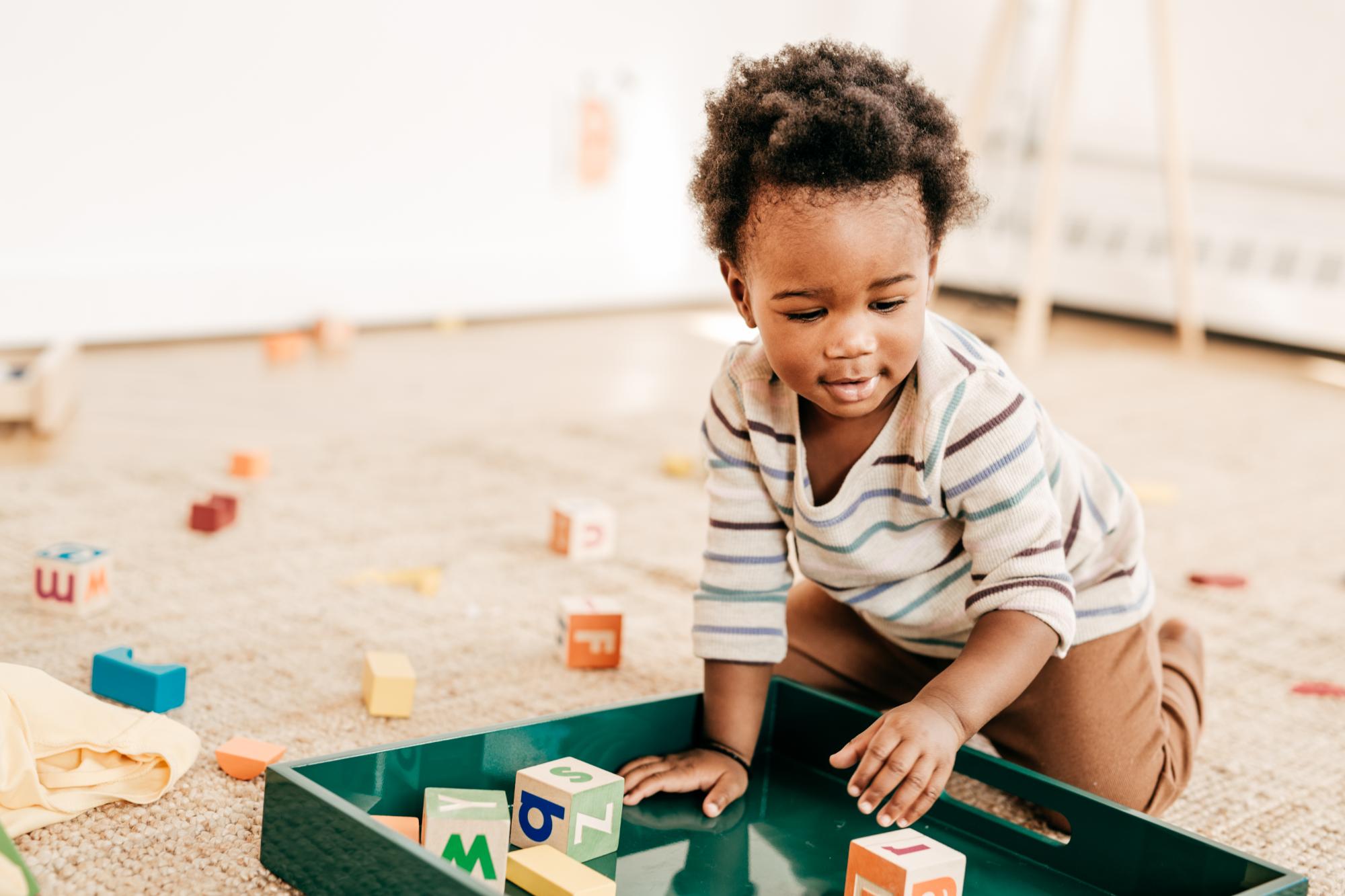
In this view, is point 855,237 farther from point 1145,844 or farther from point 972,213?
point 1145,844

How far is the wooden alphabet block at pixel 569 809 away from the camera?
0.78m

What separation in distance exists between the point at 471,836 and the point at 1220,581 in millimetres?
978

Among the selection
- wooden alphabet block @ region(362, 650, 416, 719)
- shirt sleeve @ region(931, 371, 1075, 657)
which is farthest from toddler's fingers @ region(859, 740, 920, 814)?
wooden alphabet block @ region(362, 650, 416, 719)

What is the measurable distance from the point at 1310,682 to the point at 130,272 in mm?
1948

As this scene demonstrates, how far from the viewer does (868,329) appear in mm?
803

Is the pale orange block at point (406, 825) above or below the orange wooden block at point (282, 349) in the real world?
below

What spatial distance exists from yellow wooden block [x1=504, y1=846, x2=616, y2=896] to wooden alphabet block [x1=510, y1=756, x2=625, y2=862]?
0.06 ft

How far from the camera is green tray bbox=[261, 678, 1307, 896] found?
722mm

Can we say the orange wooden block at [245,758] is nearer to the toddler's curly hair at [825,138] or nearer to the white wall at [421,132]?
the toddler's curly hair at [825,138]

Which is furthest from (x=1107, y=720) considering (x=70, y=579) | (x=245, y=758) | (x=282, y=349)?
(x=282, y=349)

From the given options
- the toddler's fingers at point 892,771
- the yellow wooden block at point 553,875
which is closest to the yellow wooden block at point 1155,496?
the toddler's fingers at point 892,771

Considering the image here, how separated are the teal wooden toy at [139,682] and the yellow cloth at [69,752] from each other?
0.07 metres

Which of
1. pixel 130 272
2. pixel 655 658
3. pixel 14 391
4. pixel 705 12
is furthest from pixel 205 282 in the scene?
pixel 655 658

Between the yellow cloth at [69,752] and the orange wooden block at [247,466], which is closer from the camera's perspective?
the yellow cloth at [69,752]
